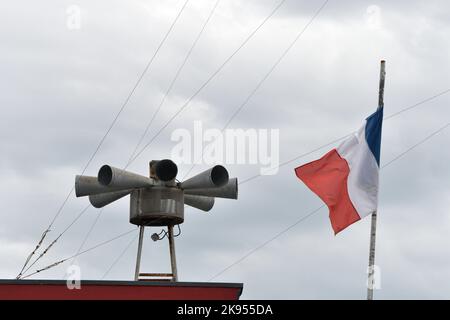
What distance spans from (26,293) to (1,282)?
73 centimetres

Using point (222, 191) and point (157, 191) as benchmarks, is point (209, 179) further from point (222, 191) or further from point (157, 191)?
point (157, 191)

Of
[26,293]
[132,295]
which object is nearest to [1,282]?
[26,293]

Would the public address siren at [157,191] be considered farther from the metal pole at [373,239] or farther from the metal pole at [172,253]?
the metal pole at [373,239]

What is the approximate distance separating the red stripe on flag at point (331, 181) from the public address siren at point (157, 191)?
4.77 metres

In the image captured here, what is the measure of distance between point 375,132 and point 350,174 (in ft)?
4.51

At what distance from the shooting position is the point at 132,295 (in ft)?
96.0

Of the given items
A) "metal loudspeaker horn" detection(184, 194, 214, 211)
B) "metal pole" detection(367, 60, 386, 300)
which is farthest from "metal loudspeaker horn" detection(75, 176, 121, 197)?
"metal pole" detection(367, 60, 386, 300)

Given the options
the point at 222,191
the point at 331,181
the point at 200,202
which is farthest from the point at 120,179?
the point at 331,181

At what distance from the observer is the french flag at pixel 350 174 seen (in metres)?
29.1

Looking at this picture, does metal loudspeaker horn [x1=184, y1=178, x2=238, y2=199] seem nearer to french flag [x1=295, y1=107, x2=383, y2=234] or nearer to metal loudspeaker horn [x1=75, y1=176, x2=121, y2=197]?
metal loudspeaker horn [x1=75, y1=176, x2=121, y2=197]
